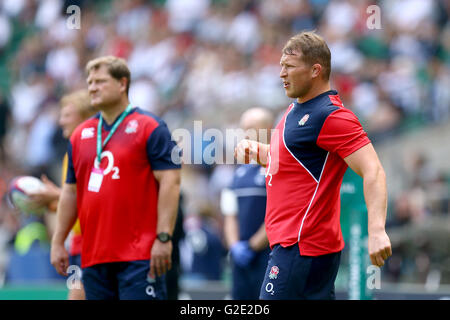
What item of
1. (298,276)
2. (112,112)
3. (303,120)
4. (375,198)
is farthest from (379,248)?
(112,112)

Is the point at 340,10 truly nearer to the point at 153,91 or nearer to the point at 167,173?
the point at 153,91

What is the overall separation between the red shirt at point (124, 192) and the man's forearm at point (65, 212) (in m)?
0.15

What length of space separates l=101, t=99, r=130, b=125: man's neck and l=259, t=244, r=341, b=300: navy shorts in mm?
1714

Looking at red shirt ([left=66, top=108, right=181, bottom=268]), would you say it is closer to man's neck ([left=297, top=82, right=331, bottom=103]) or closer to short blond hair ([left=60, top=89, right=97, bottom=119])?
short blond hair ([left=60, top=89, right=97, bottom=119])

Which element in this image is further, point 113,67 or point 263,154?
point 113,67

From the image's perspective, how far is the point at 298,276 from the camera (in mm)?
4297

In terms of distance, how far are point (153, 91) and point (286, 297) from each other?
11.9 metres

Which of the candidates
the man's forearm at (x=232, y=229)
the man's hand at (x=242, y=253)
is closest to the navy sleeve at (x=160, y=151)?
the man's hand at (x=242, y=253)

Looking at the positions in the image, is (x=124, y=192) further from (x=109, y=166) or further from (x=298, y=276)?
(x=298, y=276)

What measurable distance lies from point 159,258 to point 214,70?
10391 millimetres

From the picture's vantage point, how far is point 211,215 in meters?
12.7

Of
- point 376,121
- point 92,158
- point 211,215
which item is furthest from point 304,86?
point 211,215

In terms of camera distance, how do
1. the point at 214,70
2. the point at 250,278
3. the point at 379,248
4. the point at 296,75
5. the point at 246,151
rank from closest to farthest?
the point at 379,248 < the point at 296,75 < the point at 246,151 < the point at 250,278 < the point at 214,70

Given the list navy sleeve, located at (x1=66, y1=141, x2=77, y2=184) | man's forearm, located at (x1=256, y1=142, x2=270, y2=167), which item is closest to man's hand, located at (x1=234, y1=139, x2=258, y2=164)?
man's forearm, located at (x1=256, y1=142, x2=270, y2=167)
